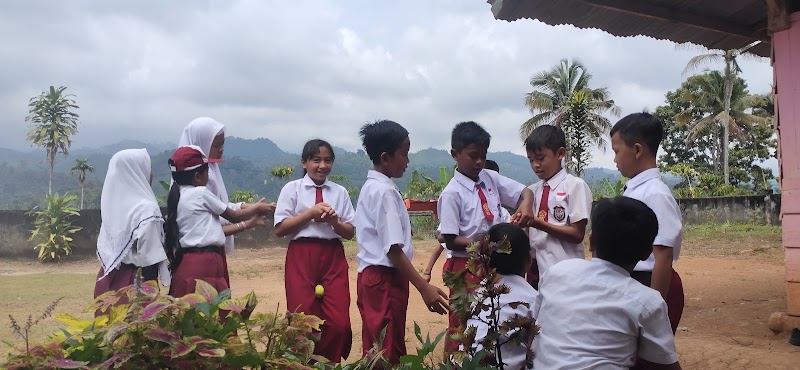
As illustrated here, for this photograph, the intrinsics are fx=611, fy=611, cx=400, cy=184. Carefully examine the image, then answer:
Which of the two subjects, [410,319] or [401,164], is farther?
[410,319]

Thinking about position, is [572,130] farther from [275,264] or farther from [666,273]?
[666,273]

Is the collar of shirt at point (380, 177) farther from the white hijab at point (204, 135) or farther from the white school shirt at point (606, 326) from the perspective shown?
the white school shirt at point (606, 326)

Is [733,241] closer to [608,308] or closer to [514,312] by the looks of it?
[514,312]

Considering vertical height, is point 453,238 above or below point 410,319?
above

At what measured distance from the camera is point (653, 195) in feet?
8.23

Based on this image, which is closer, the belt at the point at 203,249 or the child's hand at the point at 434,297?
the child's hand at the point at 434,297

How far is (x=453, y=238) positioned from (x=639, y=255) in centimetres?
122

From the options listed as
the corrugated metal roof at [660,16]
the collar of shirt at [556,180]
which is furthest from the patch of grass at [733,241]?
the collar of shirt at [556,180]

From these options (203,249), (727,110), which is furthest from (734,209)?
(203,249)

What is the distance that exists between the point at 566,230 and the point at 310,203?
1430 millimetres

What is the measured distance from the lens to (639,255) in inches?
74.2

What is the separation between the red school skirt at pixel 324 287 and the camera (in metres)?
3.24

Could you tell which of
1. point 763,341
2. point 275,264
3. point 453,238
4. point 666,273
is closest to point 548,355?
point 666,273

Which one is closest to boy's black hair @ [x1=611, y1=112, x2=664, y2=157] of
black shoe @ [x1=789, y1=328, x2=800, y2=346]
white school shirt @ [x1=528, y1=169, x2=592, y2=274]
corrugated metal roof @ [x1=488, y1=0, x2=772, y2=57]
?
white school shirt @ [x1=528, y1=169, x2=592, y2=274]
